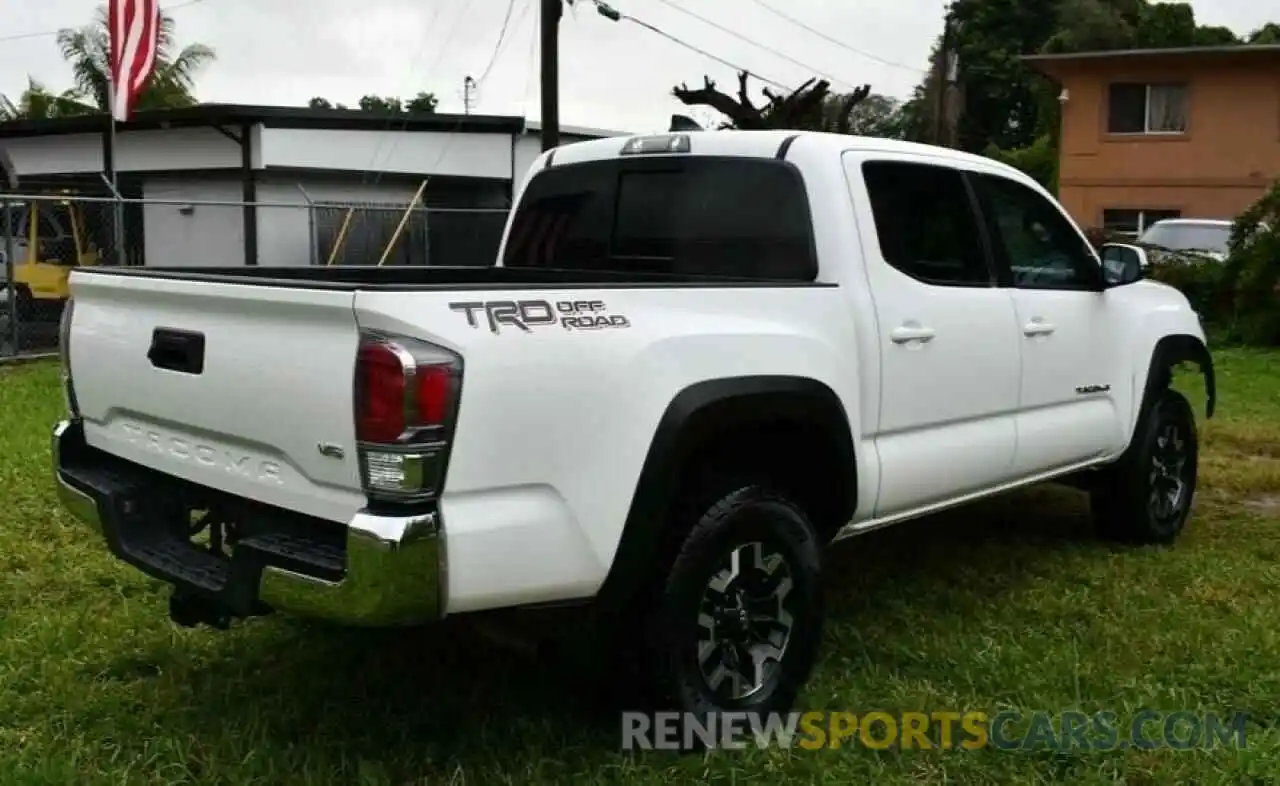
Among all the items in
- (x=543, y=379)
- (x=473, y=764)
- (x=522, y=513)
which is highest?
(x=543, y=379)

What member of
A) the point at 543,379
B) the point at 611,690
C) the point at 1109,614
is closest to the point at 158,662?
the point at 611,690

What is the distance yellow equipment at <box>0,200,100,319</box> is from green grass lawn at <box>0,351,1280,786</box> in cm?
963

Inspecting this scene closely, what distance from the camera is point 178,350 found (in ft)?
11.7

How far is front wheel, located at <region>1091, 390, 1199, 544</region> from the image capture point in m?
6.06

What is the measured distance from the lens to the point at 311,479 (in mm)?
3227

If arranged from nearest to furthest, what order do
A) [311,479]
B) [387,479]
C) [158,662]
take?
[387,479]
[311,479]
[158,662]

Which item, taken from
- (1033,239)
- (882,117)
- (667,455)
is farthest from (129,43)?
Result: (882,117)

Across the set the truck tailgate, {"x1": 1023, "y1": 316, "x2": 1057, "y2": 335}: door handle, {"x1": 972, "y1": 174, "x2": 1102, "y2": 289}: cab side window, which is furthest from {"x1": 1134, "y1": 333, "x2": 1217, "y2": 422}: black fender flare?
the truck tailgate

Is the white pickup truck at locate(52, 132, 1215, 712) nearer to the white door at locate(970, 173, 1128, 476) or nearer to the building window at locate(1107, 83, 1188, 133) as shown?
the white door at locate(970, 173, 1128, 476)

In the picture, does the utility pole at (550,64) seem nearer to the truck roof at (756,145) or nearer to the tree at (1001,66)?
the truck roof at (756,145)

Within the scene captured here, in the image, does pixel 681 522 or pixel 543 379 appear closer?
pixel 543 379

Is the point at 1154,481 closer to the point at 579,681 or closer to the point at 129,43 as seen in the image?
the point at 579,681

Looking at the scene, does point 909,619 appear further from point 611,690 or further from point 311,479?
point 311,479

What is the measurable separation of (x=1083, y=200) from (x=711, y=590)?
2885cm
